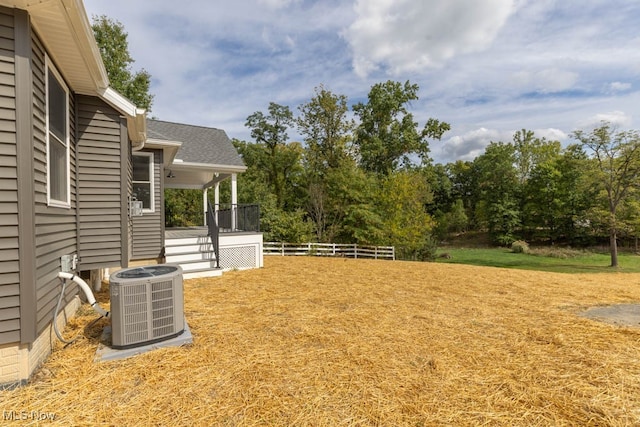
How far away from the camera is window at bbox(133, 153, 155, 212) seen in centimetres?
815

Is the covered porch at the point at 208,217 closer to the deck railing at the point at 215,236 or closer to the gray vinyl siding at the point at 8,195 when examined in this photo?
the deck railing at the point at 215,236

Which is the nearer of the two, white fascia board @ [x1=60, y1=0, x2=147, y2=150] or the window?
white fascia board @ [x1=60, y1=0, x2=147, y2=150]

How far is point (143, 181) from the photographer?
322 inches

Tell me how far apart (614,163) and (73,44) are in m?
24.2

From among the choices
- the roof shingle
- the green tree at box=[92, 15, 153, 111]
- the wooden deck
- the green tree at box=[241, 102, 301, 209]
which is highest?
the green tree at box=[92, 15, 153, 111]

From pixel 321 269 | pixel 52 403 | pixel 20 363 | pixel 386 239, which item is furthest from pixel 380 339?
pixel 386 239

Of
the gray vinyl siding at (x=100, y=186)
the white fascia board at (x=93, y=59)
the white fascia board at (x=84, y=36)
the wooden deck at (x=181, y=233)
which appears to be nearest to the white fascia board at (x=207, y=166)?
the wooden deck at (x=181, y=233)

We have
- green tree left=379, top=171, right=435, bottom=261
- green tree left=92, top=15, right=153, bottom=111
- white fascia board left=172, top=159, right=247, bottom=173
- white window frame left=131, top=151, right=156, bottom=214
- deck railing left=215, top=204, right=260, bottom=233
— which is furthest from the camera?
green tree left=379, top=171, right=435, bottom=261

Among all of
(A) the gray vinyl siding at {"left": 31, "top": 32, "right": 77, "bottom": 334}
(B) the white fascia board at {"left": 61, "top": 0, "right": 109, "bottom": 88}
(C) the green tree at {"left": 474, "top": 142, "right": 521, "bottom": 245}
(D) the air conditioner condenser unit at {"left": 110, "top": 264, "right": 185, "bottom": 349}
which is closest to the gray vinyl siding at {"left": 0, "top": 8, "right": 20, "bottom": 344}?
(A) the gray vinyl siding at {"left": 31, "top": 32, "right": 77, "bottom": 334}

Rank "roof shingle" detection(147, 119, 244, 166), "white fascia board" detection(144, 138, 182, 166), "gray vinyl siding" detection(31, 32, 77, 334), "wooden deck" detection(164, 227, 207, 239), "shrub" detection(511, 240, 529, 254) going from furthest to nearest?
"shrub" detection(511, 240, 529, 254)
"roof shingle" detection(147, 119, 244, 166)
"wooden deck" detection(164, 227, 207, 239)
"white fascia board" detection(144, 138, 182, 166)
"gray vinyl siding" detection(31, 32, 77, 334)

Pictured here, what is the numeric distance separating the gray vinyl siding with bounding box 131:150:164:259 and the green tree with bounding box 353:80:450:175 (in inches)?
743

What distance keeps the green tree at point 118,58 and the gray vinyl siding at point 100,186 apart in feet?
49.6

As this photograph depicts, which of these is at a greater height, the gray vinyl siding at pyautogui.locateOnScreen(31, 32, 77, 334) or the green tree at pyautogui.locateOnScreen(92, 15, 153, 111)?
the green tree at pyautogui.locateOnScreen(92, 15, 153, 111)

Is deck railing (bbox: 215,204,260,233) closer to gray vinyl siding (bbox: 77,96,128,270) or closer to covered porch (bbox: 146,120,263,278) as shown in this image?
covered porch (bbox: 146,120,263,278)
